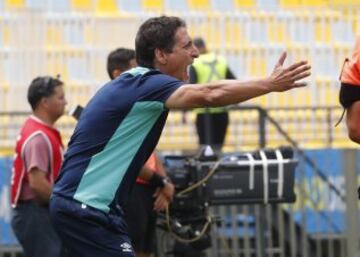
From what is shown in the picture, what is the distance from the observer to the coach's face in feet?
18.2

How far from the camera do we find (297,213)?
1023cm

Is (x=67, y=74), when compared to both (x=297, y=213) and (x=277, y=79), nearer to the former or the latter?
(x=297, y=213)

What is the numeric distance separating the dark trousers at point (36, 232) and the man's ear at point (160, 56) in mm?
2835

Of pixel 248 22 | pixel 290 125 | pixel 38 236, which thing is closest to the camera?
pixel 38 236

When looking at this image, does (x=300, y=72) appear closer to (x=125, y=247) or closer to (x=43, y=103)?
(x=125, y=247)

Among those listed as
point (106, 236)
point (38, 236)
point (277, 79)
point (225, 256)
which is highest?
point (277, 79)

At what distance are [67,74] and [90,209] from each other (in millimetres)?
9478

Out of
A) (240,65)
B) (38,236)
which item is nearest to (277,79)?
(38,236)

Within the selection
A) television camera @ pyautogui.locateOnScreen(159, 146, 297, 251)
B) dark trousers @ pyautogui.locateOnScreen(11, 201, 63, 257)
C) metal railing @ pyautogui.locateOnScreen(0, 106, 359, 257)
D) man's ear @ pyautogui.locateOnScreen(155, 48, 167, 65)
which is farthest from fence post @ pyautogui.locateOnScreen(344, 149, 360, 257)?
man's ear @ pyautogui.locateOnScreen(155, 48, 167, 65)

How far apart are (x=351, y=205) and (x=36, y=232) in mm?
3185

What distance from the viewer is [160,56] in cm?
554

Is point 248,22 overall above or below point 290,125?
above

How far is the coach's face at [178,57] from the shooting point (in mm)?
5547

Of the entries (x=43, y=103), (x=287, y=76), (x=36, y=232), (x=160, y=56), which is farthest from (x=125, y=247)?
(x=43, y=103)
